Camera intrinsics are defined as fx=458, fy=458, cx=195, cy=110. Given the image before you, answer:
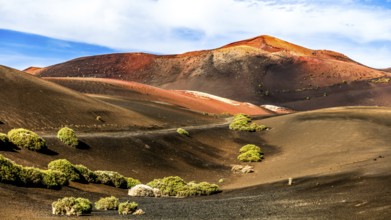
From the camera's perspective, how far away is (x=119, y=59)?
7116 inches

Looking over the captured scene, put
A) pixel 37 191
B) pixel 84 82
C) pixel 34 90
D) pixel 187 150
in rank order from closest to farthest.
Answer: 1. pixel 37 191
2. pixel 187 150
3. pixel 34 90
4. pixel 84 82

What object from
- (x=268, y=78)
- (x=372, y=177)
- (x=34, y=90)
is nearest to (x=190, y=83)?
(x=268, y=78)

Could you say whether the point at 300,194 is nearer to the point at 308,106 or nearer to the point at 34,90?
the point at 34,90

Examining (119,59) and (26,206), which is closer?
(26,206)

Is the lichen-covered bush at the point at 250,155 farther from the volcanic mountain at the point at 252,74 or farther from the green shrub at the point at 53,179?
the volcanic mountain at the point at 252,74

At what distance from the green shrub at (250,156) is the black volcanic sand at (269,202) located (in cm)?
1475

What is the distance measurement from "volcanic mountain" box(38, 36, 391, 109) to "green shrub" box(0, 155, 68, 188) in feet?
326

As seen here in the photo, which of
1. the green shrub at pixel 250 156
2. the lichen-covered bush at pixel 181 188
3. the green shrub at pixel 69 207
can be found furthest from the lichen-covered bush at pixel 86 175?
the green shrub at pixel 250 156

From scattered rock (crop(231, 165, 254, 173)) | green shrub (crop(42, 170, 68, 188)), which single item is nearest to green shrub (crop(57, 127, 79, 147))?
green shrub (crop(42, 170, 68, 188))

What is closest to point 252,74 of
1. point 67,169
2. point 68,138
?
point 68,138

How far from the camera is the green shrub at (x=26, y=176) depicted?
19.5 meters

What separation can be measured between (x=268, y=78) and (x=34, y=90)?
101389 millimetres

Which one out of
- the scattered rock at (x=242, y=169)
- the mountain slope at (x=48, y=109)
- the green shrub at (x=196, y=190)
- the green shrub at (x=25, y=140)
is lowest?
the green shrub at (x=196, y=190)

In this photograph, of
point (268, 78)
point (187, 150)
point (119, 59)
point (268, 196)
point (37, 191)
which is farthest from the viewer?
point (119, 59)
